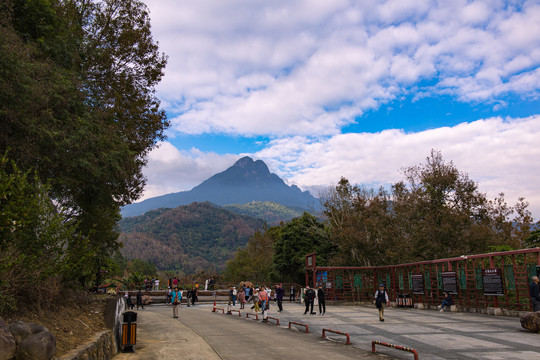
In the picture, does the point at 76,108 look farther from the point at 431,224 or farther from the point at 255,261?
the point at 255,261

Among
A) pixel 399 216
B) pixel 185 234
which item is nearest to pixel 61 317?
pixel 399 216

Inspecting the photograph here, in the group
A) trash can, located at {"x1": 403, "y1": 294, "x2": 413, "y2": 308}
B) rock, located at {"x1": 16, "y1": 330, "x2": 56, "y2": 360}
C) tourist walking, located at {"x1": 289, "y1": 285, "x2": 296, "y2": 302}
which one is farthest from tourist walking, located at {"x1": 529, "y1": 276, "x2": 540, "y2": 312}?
tourist walking, located at {"x1": 289, "y1": 285, "x2": 296, "y2": 302}

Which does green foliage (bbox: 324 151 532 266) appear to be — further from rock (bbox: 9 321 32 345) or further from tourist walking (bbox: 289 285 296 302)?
rock (bbox: 9 321 32 345)

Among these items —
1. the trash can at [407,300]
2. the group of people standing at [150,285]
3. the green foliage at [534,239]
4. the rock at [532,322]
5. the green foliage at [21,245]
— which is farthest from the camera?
the group of people standing at [150,285]

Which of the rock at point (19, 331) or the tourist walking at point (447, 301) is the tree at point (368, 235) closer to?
the tourist walking at point (447, 301)

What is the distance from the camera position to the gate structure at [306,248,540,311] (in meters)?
17.0

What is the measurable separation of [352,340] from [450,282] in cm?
1124

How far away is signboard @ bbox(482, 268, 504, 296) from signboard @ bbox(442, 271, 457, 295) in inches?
87.3

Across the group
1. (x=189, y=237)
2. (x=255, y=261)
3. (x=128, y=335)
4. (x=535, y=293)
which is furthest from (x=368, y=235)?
(x=189, y=237)

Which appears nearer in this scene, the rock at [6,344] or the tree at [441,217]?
the rock at [6,344]

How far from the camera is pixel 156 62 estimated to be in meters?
19.0

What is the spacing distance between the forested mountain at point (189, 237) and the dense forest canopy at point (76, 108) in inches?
3890

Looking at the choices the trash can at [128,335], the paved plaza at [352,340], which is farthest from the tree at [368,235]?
the trash can at [128,335]

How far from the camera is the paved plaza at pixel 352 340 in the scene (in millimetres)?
9984
